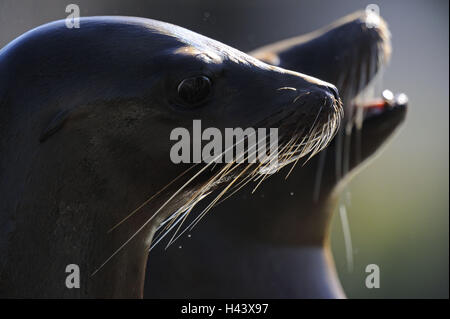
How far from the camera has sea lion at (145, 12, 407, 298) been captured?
189 centimetres

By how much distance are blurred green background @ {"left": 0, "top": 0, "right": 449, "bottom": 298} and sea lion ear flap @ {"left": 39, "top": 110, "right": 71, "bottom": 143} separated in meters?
3.33

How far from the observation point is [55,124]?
1211 millimetres

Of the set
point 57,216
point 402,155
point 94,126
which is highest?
point 402,155

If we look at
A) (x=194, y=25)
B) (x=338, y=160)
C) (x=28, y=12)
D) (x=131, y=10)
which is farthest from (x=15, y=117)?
(x=194, y=25)

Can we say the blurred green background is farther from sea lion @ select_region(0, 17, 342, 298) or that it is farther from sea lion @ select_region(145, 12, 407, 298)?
sea lion @ select_region(0, 17, 342, 298)

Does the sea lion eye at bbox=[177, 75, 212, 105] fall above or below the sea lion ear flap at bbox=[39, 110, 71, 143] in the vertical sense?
above

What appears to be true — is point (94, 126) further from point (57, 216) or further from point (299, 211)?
point (299, 211)

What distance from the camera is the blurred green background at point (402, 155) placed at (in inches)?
199

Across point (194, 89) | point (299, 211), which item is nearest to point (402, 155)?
point (299, 211)

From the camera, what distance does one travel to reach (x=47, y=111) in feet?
4.02

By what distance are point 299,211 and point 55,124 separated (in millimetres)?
996

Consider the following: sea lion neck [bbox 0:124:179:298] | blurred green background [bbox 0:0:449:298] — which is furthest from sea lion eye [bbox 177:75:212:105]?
blurred green background [bbox 0:0:449:298]
